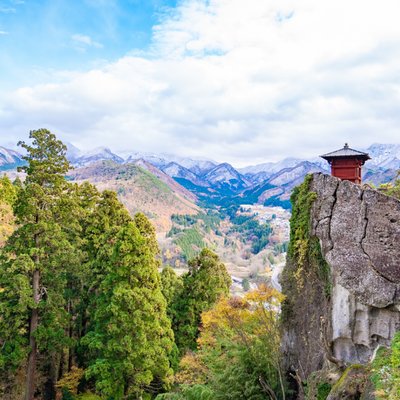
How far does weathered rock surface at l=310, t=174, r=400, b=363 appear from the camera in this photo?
10.2 meters

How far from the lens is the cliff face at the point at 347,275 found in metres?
10.2

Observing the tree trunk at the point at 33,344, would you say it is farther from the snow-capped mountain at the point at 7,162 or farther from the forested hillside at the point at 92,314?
the snow-capped mountain at the point at 7,162

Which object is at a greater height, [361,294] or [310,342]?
[361,294]

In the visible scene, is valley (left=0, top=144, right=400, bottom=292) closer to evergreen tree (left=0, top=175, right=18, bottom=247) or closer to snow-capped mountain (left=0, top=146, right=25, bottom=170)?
snow-capped mountain (left=0, top=146, right=25, bottom=170)

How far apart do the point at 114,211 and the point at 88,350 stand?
634 cm

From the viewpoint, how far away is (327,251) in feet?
37.9

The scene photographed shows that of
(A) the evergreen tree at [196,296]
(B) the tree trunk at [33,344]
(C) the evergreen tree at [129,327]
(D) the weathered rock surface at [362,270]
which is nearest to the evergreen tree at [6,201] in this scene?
(B) the tree trunk at [33,344]

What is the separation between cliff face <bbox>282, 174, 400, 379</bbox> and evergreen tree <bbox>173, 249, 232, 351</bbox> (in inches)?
278

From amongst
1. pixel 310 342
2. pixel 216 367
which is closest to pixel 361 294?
pixel 310 342

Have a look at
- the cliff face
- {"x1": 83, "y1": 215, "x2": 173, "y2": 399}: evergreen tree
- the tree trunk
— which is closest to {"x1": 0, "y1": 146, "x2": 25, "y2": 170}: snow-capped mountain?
the tree trunk

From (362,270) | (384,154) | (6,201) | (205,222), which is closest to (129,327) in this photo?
(362,270)

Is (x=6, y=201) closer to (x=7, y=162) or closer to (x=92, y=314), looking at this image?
(x=92, y=314)

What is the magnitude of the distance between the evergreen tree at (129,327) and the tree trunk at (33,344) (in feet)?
7.65

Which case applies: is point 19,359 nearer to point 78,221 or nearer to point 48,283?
point 48,283
